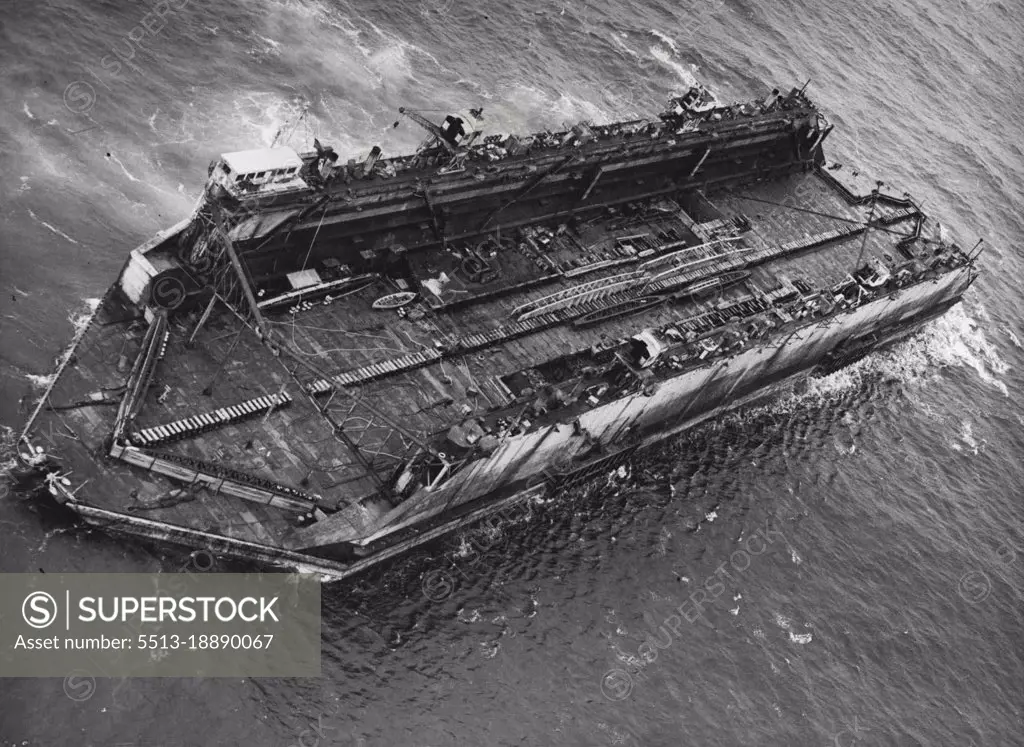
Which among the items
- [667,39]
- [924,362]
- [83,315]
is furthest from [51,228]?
[667,39]

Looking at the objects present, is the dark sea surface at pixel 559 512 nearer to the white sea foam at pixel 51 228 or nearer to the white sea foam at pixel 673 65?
the white sea foam at pixel 51 228

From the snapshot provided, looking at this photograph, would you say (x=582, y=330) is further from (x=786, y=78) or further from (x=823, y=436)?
(x=786, y=78)

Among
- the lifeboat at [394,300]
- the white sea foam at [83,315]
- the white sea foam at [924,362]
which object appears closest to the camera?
the white sea foam at [83,315]

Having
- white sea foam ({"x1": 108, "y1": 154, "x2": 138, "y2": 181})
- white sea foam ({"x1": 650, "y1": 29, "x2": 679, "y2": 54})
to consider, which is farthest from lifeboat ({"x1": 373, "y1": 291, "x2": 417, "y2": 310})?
white sea foam ({"x1": 650, "y1": 29, "x2": 679, "y2": 54})

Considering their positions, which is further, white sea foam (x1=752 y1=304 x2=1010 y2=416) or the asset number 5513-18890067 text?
white sea foam (x1=752 y1=304 x2=1010 y2=416)

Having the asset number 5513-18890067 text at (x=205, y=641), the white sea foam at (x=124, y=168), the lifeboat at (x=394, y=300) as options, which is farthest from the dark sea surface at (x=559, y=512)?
the lifeboat at (x=394, y=300)

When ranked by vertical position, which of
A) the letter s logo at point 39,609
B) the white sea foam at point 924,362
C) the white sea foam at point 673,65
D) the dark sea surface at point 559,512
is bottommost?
the letter s logo at point 39,609

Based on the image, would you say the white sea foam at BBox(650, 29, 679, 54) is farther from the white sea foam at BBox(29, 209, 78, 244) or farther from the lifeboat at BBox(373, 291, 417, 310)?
the white sea foam at BBox(29, 209, 78, 244)

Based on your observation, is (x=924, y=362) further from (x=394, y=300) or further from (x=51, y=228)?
(x=51, y=228)

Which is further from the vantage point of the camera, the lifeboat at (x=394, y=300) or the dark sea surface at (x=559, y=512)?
the lifeboat at (x=394, y=300)
